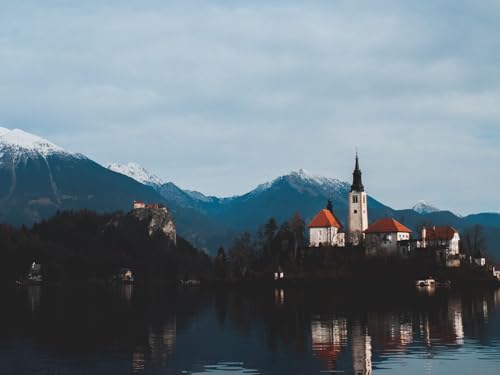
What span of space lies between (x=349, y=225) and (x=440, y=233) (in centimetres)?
2530

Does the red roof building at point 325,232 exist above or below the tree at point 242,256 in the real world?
above

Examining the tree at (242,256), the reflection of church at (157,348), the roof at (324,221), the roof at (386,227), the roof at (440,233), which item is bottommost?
the reflection of church at (157,348)

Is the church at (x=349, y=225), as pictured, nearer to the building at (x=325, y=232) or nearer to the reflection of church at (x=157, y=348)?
the building at (x=325, y=232)

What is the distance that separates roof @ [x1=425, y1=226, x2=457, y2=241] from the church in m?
14.4

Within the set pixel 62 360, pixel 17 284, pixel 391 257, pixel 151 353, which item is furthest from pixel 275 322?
pixel 17 284

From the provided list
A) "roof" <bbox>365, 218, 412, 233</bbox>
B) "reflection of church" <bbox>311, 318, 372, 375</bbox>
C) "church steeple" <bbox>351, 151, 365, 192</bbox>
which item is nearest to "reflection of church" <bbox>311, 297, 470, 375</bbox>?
"reflection of church" <bbox>311, 318, 372, 375</bbox>

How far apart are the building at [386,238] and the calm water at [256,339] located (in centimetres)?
6956

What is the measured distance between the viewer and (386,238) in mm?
173500

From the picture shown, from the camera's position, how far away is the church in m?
180

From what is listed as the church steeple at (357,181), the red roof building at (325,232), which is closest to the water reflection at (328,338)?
the red roof building at (325,232)

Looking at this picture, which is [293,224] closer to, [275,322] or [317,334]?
[275,322]

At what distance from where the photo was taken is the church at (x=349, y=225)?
18012cm

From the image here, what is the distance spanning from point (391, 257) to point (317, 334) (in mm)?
100374

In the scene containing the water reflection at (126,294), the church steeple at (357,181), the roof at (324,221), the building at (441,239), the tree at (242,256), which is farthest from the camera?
the church steeple at (357,181)
